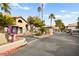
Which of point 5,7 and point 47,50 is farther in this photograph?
point 5,7

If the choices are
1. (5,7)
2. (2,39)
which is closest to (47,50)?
(2,39)

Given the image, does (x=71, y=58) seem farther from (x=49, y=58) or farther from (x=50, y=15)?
(x=50, y=15)

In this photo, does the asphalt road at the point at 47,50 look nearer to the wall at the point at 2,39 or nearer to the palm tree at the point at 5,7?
the wall at the point at 2,39

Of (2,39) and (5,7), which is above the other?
(5,7)

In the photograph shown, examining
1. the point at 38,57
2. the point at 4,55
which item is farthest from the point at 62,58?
the point at 4,55

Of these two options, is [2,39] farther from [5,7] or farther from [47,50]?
[47,50]

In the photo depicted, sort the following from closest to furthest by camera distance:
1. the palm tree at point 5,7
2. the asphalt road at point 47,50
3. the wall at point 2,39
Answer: the asphalt road at point 47,50 → the wall at point 2,39 → the palm tree at point 5,7

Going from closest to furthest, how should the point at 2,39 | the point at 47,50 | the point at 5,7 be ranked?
the point at 47,50, the point at 2,39, the point at 5,7

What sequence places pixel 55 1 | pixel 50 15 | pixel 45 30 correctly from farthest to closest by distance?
pixel 45 30, pixel 50 15, pixel 55 1

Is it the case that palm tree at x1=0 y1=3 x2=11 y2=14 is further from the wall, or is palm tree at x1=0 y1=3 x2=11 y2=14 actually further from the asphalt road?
the asphalt road

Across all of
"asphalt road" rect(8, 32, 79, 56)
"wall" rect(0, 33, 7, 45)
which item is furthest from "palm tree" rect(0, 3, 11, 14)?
"asphalt road" rect(8, 32, 79, 56)

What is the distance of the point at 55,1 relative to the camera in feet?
52.8

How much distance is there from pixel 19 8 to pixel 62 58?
6732 mm

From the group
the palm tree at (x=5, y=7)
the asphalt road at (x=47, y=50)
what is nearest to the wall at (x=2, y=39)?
the asphalt road at (x=47, y=50)
